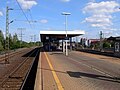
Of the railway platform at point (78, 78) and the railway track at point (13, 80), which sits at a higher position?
the railway platform at point (78, 78)

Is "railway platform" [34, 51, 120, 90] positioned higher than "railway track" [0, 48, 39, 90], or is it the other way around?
"railway platform" [34, 51, 120, 90]

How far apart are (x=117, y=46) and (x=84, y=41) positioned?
312 ft

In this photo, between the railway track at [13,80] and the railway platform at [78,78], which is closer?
the railway platform at [78,78]

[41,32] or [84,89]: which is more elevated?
[41,32]

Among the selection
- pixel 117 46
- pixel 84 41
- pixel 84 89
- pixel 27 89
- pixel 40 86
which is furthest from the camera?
pixel 84 41

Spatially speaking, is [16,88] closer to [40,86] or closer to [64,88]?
[40,86]

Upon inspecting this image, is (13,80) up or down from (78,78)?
down

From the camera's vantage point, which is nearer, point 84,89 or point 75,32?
point 84,89

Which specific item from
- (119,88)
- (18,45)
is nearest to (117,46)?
(119,88)

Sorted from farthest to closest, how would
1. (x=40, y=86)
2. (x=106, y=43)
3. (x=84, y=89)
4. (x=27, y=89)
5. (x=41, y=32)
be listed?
(x=106, y=43)
(x=41, y=32)
(x=27, y=89)
(x=40, y=86)
(x=84, y=89)

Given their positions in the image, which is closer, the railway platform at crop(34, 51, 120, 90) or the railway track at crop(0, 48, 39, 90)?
the railway platform at crop(34, 51, 120, 90)

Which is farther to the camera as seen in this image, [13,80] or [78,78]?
[13,80]

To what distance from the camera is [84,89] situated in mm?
11008

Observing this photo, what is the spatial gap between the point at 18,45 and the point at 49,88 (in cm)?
11530
